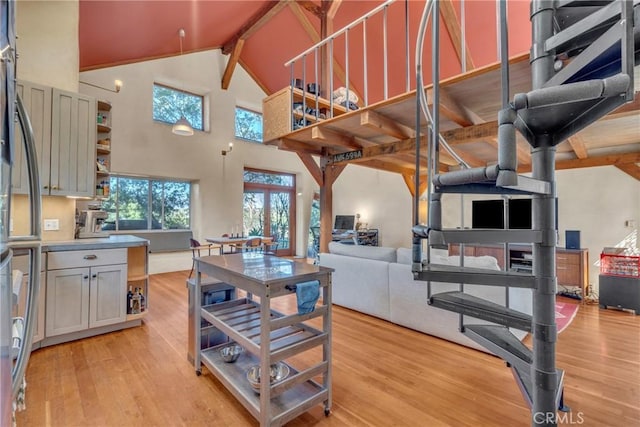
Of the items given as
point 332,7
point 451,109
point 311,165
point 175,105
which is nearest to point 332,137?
point 311,165

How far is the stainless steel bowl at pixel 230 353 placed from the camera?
2159 millimetres

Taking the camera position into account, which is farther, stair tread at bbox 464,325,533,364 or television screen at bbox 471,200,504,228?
television screen at bbox 471,200,504,228

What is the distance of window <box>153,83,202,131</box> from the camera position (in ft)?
20.7

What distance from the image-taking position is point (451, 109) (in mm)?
2488

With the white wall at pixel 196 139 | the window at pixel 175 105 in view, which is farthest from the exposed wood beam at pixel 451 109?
the window at pixel 175 105

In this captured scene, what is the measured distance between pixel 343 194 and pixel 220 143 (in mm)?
3600

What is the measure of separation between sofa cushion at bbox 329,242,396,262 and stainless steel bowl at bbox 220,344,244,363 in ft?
6.15

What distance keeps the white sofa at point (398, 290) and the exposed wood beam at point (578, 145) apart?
152 cm

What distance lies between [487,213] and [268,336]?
5.07 meters

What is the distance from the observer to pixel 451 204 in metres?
6.12

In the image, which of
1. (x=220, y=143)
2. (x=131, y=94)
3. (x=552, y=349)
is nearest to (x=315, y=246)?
(x=220, y=143)

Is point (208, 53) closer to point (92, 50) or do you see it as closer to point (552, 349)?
point (92, 50)

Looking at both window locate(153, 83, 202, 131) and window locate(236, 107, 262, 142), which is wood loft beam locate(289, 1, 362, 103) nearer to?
window locate(236, 107, 262, 142)

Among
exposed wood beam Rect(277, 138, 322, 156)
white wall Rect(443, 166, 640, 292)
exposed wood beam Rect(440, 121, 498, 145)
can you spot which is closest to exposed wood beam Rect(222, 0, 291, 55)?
exposed wood beam Rect(277, 138, 322, 156)
